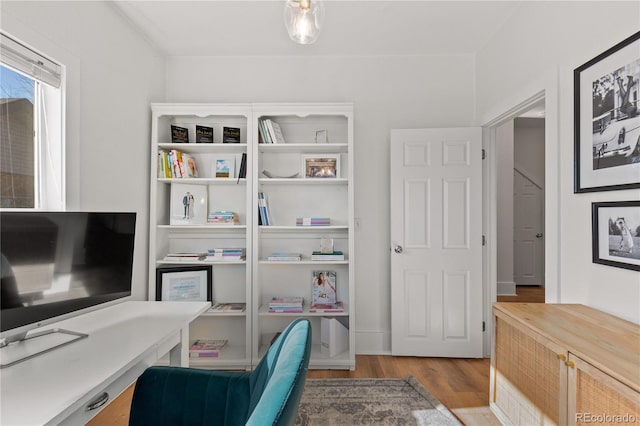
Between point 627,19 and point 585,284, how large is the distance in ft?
4.01

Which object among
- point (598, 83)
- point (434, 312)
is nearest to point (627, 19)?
point (598, 83)

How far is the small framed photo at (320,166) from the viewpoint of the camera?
2664mm

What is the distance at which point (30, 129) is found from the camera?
1660mm

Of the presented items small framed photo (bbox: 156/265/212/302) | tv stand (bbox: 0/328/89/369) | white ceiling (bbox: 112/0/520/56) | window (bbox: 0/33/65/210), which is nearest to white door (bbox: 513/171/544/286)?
white ceiling (bbox: 112/0/520/56)

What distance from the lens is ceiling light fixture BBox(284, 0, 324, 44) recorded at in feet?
4.13

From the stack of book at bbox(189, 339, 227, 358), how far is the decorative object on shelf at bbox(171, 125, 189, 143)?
1.72 metres

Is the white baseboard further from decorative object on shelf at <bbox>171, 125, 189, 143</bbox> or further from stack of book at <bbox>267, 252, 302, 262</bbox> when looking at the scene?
decorative object on shelf at <bbox>171, 125, 189, 143</bbox>

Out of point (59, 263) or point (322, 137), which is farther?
point (322, 137)

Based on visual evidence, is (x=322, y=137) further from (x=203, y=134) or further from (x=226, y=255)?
(x=226, y=255)

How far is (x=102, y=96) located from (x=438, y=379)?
3041 mm

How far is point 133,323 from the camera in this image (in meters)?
1.48

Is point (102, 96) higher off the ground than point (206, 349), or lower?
higher

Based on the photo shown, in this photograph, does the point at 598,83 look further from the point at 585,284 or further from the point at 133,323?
the point at 133,323

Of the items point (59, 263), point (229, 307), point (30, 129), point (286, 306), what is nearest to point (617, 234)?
point (286, 306)
